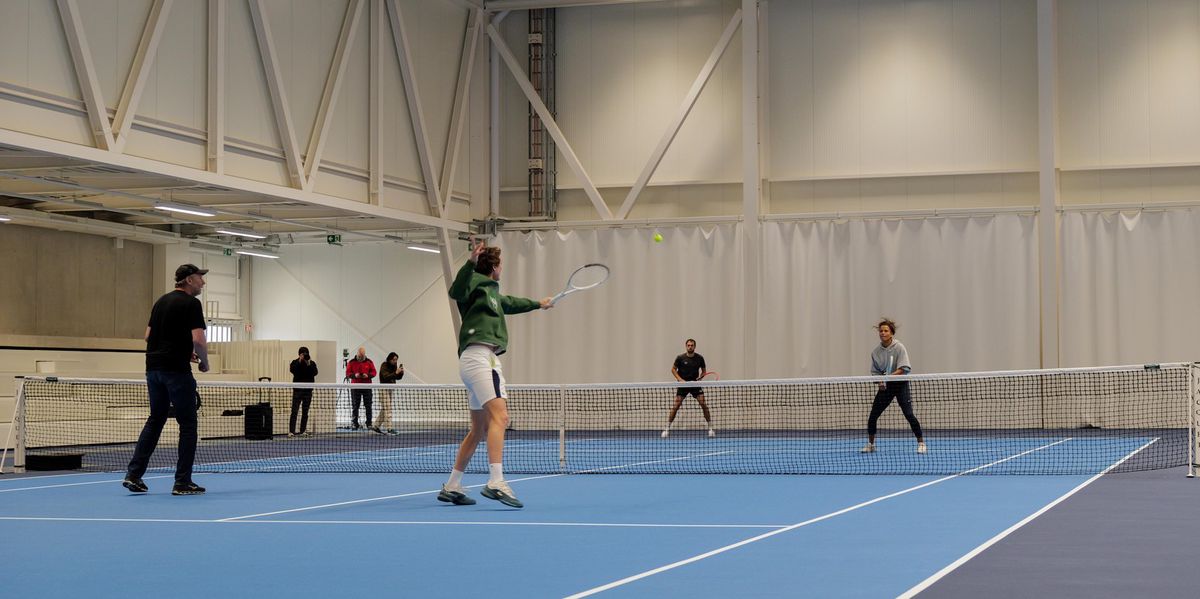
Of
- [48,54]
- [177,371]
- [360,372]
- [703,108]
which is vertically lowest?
[360,372]

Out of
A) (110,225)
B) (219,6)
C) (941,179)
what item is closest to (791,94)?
(941,179)

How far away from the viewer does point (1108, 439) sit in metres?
19.1

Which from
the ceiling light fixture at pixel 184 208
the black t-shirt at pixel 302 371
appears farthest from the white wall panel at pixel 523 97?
the ceiling light fixture at pixel 184 208

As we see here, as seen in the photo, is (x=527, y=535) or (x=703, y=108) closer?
(x=527, y=535)

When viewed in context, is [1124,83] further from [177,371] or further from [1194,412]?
[177,371]

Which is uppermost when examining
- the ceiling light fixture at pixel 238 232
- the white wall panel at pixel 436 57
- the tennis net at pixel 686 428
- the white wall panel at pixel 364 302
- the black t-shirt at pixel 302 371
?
the white wall panel at pixel 436 57

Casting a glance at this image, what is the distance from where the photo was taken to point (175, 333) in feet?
35.9

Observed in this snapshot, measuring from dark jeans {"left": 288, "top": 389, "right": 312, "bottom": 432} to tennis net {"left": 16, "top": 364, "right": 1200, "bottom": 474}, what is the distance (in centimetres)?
36

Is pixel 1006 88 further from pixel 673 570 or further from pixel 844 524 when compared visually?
pixel 673 570

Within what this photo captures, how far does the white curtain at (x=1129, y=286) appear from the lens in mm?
22438

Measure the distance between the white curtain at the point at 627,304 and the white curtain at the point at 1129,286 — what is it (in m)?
5.70

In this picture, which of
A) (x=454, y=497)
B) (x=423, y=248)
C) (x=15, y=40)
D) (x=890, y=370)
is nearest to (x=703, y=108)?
(x=423, y=248)

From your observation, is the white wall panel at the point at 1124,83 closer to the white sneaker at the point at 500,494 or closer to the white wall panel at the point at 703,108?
the white wall panel at the point at 703,108

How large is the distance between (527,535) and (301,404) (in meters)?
17.5
